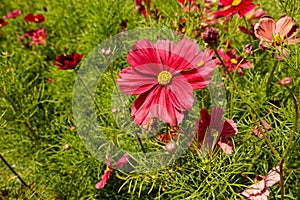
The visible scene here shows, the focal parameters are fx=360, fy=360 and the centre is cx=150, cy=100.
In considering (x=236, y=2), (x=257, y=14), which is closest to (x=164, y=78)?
(x=236, y=2)

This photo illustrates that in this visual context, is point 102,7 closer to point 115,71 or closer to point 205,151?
point 115,71

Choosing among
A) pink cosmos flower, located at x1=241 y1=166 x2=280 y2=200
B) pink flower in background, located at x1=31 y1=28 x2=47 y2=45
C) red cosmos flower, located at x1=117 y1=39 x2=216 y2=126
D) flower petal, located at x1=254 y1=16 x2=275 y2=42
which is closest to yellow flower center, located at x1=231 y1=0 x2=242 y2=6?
flower petal, located at x1=254 y1=16 x2=275 y2=42

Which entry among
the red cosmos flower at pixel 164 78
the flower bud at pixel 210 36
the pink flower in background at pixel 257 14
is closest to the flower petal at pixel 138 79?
the red cosmos flower at pixel 164 78

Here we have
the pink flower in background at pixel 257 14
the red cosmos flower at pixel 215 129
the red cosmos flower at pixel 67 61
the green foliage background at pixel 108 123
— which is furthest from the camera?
the pink flower in background at pixel 257 14

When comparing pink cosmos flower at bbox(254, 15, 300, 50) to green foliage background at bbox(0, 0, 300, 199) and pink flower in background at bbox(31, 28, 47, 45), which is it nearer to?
green foliage background at bbox(0, 0, 300, 199)

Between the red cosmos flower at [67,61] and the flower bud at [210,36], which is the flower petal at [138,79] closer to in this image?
the flower bud at [210,36]

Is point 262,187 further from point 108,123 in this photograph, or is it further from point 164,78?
point 108,123
